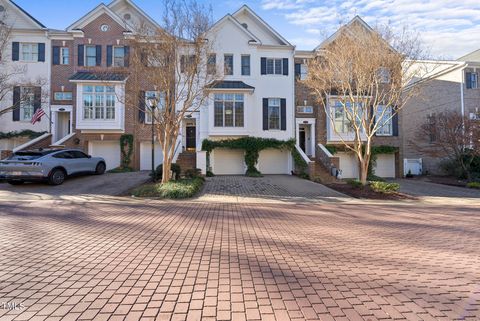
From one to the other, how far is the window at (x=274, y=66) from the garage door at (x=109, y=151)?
13.2 meters

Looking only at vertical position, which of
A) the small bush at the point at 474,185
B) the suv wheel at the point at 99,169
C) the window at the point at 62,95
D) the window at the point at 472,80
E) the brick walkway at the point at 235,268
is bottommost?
the brick walkway at the point at 235,268

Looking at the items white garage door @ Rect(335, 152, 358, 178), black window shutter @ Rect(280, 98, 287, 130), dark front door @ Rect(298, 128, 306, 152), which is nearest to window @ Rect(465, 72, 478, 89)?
white garage door @ Rect(335, 152, 358, 178)

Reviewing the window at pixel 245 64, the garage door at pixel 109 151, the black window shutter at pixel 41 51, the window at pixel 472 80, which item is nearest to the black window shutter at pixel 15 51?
the black window shutter at pixel 41 51

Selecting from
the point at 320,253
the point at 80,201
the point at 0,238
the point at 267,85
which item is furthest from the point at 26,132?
→ the point at 320,253

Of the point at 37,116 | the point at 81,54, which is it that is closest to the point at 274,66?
the point at 81,54

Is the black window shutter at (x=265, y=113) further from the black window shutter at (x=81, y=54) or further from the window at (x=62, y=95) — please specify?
the window at (x=62, y=95)

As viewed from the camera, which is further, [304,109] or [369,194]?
[304,109]

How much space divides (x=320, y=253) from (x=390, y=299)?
1.82m

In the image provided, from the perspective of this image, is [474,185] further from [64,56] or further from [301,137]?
[64,56]

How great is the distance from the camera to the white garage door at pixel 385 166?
25.8 meters

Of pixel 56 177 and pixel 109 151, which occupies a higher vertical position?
pixel 109 151

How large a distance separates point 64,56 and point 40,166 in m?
13.5

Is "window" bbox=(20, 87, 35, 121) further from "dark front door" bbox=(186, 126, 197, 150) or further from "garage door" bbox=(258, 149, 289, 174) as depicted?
"garage door" bbox=(258, 149, 289, 174)

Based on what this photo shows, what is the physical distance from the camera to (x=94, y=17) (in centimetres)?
2308
